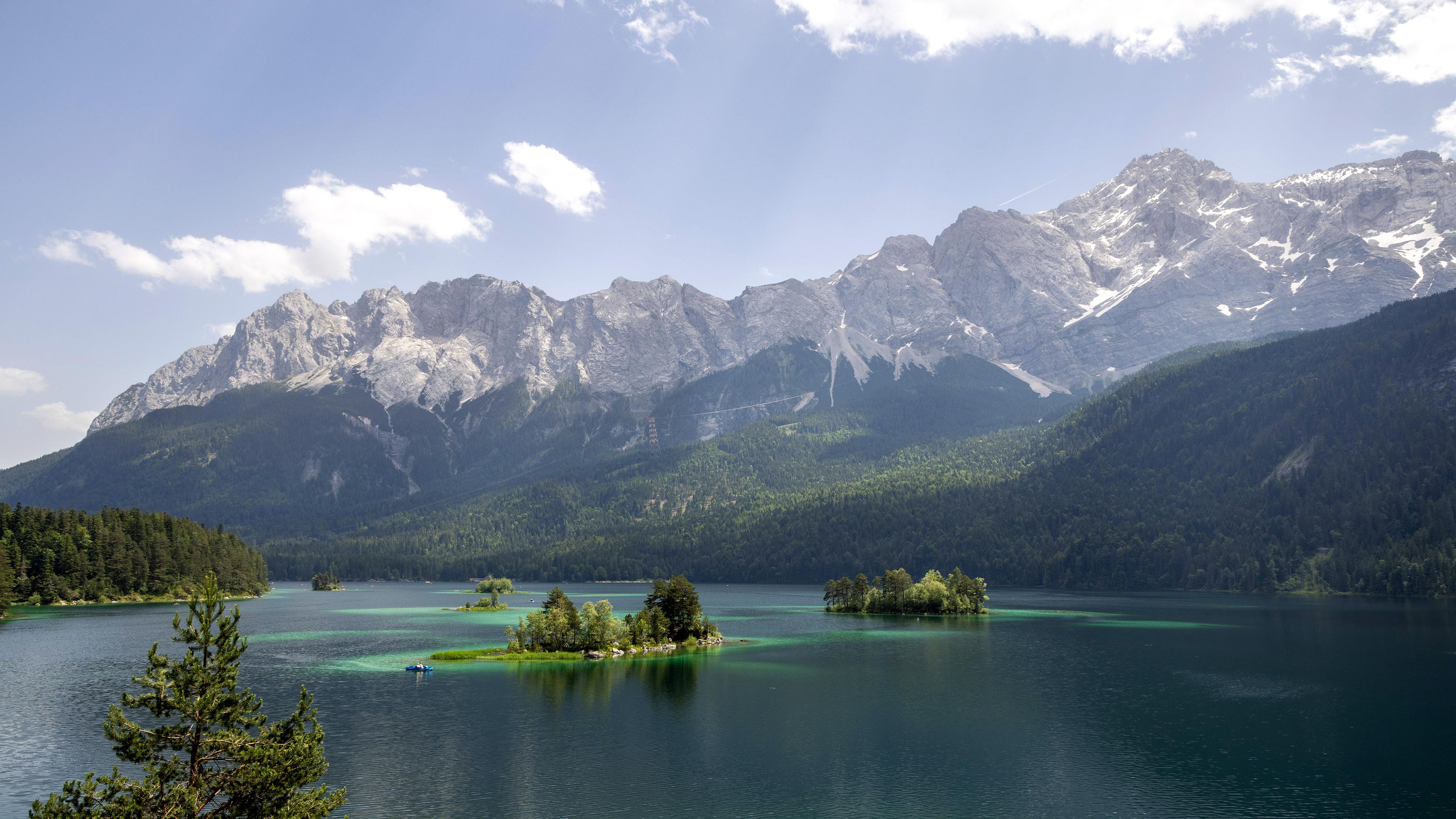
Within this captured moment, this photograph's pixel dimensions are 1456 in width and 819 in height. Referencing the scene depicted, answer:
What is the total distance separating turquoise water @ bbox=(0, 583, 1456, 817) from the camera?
5928 centimetres

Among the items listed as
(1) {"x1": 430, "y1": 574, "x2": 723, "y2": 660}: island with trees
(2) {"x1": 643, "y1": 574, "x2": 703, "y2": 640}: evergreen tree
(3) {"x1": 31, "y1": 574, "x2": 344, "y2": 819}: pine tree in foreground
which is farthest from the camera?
(2) {"x1": 643, "y1": 574, "x2": 703, "y2": 640}: evergreen tree

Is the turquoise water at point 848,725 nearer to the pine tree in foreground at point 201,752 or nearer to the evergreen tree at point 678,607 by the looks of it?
the evergreen tree at point 678,607

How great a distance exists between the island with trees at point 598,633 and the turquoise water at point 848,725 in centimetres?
573

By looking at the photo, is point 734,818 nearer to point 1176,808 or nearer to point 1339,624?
point 1176,808

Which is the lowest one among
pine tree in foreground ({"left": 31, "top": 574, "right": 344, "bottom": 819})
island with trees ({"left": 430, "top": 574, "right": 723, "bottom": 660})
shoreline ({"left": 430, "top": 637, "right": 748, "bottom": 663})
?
shoreline ({"left": 430, "top": 637, "right": 748, "bottom": 663})

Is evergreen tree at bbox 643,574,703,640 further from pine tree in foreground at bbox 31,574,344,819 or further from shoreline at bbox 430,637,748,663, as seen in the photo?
pine tree in foreground at bbox 31,574,344,819

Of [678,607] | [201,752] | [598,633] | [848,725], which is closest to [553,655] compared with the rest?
[598,633]

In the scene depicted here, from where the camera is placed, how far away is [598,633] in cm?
12862

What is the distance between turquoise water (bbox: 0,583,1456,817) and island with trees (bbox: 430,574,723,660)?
18.8 feet

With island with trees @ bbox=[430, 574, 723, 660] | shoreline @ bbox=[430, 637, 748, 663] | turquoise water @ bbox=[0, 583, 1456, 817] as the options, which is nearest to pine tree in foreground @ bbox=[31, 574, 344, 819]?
turquoise water @ bbox=[0, 583, 1456, 817]

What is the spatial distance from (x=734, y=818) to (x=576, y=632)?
78032 millimetres

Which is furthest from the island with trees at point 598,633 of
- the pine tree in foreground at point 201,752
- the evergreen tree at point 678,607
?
the pine tree in foreground at point 201,752

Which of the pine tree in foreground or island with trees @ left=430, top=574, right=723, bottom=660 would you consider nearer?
the pine tree in foreground

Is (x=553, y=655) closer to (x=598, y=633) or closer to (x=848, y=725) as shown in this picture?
(x=598, y=633)
